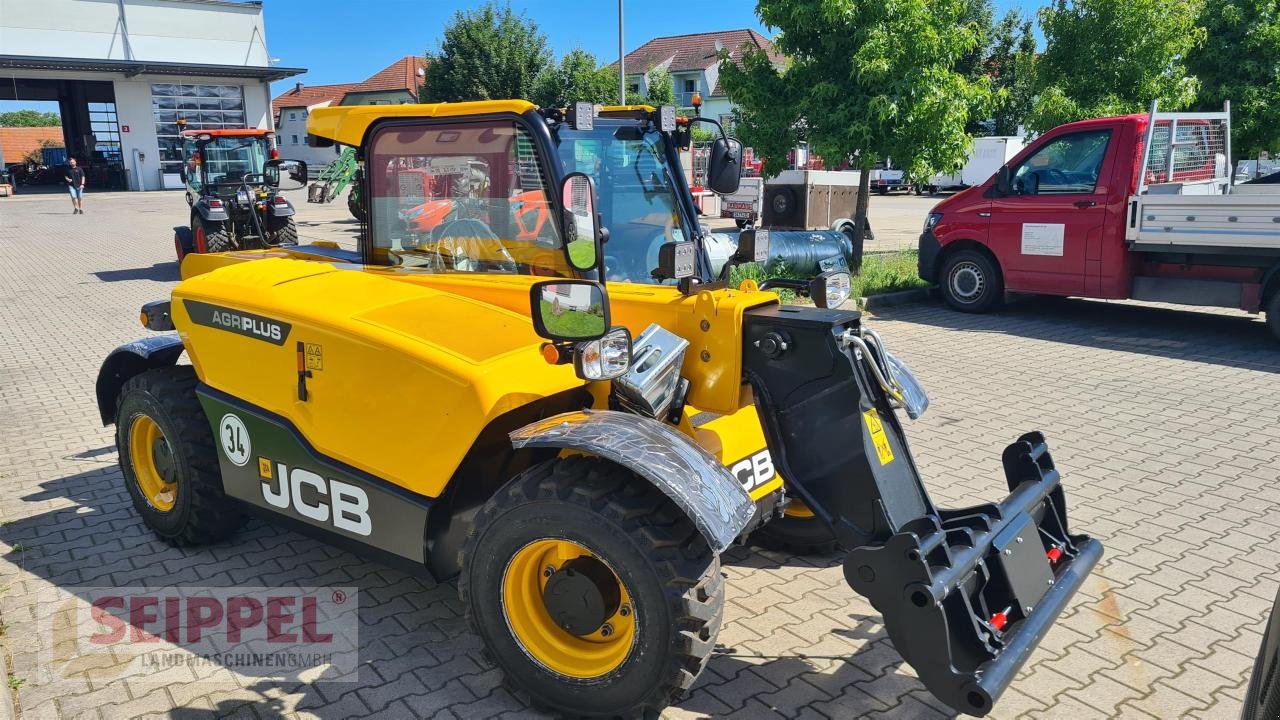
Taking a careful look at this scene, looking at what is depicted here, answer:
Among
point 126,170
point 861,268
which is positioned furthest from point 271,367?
point 126,170

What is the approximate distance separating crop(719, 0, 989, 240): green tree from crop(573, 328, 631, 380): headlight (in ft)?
29.2

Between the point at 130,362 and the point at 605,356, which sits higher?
the point at 605,356

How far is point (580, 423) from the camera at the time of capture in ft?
10.2

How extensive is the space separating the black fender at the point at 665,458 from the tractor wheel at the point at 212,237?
12.4m

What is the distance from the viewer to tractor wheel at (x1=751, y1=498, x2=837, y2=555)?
4.50 meters

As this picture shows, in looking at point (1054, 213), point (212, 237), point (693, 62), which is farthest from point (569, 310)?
point (693, 62)

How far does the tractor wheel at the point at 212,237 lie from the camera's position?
45.8 ft

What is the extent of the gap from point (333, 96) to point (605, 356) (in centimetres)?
6117

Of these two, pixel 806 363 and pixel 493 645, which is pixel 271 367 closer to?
pixel 493 645

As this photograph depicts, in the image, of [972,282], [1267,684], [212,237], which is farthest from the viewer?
[212,237]

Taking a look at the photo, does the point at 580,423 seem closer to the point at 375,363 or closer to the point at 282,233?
the point at 375,363

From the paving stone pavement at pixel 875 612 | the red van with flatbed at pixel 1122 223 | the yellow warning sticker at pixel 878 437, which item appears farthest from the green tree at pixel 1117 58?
the yellow warning sticker at pixel 878 437

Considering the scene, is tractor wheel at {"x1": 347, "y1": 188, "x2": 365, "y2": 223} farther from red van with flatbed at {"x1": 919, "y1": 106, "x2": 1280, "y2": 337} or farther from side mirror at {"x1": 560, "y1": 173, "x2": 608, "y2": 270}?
red van with flatbed at {"x1": 919, "y1": 106, "x2": 1280, "y2": 337}

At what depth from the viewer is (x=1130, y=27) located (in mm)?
12766
